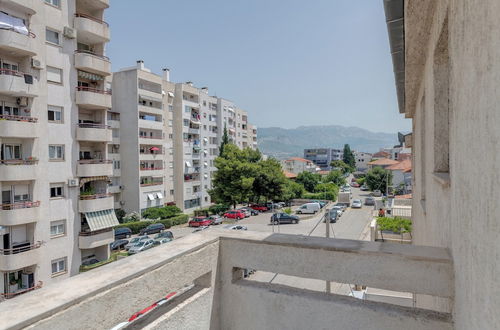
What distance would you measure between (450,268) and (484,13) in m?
1.84

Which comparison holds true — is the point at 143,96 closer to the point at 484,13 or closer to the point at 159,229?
the point at 159,229

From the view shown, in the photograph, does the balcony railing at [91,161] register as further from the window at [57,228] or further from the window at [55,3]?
the window at [55,3]

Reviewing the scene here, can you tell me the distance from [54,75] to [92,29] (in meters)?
3.42

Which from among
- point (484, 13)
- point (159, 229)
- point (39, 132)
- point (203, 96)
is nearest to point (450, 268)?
point (484, 13)

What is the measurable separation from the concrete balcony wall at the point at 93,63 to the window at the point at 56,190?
6266 mm

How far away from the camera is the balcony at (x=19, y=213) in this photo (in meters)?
14.7

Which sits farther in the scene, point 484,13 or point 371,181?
point 371,181

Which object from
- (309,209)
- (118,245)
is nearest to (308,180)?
(309,209)

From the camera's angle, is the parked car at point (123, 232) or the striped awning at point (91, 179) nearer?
the striped awning at point (91, 179)

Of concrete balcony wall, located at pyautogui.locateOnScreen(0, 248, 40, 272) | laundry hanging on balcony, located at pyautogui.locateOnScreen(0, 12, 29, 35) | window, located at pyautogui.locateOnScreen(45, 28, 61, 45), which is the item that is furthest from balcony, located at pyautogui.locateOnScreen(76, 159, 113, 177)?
laundry hanging on balcony, located at pyautogui.locateOnScreen(0, 12, 29, 35)

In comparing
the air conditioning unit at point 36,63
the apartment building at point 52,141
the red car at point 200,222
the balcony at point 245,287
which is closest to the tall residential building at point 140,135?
the red car at point 200,222

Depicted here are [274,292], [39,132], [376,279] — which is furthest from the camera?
[39,132]

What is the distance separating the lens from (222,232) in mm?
3783

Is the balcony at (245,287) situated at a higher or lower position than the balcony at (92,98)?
lower
